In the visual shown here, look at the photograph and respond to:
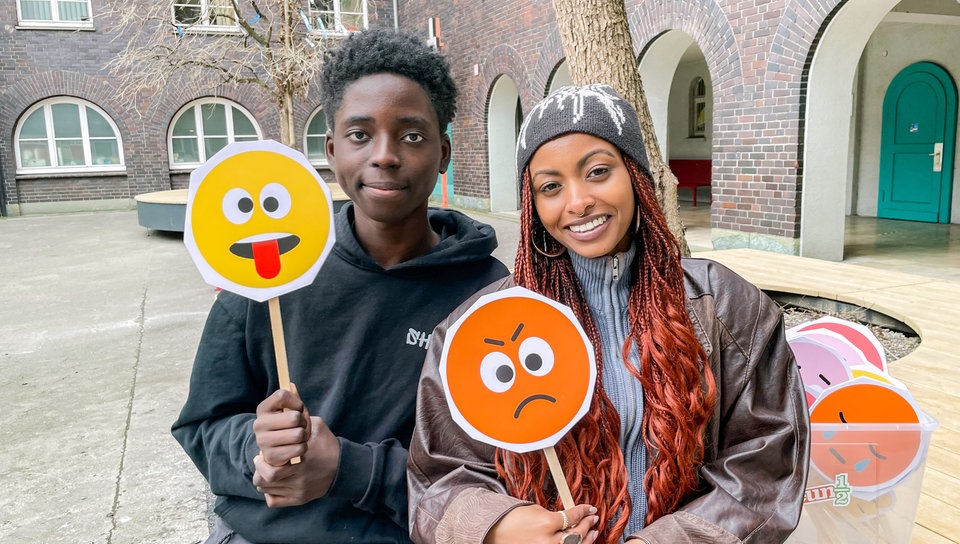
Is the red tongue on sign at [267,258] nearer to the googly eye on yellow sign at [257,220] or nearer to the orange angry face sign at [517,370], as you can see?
the googly eye on yellow sign at [257,220]

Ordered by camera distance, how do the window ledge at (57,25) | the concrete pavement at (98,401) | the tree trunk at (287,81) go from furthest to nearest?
1. the window ledge at (57,25)
2. the tree trunk at (287,81)
3. the concrete pavement at (98,401)

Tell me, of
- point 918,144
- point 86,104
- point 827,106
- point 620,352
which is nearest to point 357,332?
point 620,352

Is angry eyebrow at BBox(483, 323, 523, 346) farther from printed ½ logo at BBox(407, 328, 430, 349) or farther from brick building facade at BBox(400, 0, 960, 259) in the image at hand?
brick building facade at BBox(400, 0, 960, 259)

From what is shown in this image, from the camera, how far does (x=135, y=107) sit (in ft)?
50.1

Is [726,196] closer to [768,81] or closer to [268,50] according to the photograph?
[768,81]

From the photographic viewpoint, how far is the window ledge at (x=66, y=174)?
1516 cm

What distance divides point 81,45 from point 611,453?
17.2 m

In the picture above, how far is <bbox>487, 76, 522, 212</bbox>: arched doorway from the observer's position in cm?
1296

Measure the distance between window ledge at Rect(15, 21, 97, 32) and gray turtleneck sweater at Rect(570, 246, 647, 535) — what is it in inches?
662

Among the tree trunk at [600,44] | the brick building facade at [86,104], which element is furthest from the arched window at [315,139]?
the tree trunk at [600,44]

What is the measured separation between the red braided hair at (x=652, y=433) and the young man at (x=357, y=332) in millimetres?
326

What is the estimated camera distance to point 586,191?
1.24m

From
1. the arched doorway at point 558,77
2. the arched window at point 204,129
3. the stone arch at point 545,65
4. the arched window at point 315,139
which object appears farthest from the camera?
the arched window at point 315,139

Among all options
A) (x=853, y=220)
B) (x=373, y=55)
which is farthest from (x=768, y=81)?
(x=373, y=55)
